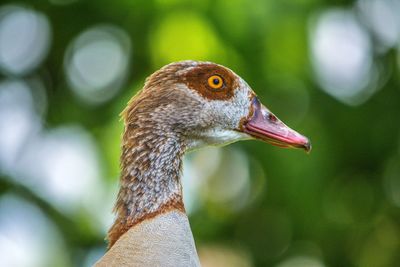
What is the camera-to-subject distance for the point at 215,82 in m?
5.65

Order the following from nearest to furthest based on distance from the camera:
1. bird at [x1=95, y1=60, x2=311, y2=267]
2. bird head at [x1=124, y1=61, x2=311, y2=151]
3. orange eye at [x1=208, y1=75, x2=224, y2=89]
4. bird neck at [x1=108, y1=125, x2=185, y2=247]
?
bird at [x1=95, y1=60, x2=311, y2=267], bird neck at [x1=108, y1=125, x2=185, y2=247], bird head at [x1=124, y1=61, x2=311, y2=151], orange eye at [x1=208, y1=75, x2=224, y2=89]

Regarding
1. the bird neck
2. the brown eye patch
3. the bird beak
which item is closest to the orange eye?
the brown eye patch

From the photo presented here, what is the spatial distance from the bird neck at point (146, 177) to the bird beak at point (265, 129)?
14.9 inches

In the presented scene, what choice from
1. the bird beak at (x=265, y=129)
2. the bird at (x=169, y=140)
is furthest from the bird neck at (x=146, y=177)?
the bird beak at (x=265, y=129)

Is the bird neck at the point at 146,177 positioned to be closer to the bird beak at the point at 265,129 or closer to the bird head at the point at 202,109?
the bird head at the point at 202,109

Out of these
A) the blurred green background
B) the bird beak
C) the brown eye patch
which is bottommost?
the blurred green background

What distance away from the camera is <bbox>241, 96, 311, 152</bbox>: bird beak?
571cm

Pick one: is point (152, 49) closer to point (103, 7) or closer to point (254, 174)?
point (103, 7)

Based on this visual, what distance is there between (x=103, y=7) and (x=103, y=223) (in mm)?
1944

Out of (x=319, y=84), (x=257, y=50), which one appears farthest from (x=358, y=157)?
(x=257, y=50)

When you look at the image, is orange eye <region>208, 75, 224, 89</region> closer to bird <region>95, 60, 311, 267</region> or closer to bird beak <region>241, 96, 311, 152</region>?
bird <region>95, 60, 311, 267</region>

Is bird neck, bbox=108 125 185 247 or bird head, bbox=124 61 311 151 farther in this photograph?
bird head, bbox=124 61 311 151

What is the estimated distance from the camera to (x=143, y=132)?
5.46m

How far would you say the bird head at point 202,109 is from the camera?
5512 millimetres
